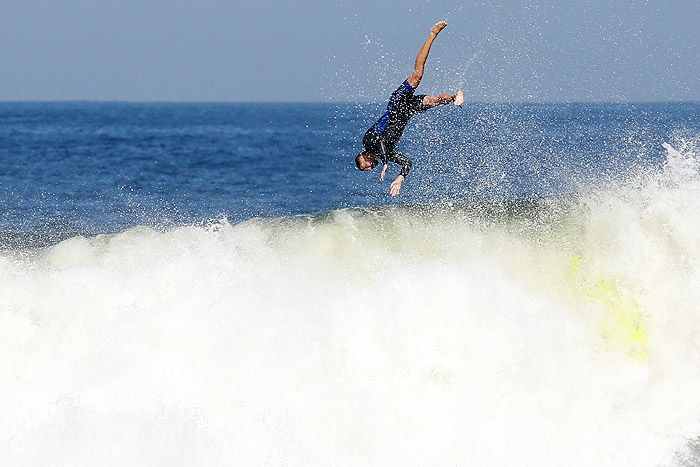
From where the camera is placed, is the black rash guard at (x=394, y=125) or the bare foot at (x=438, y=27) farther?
the black rash guard at (x=394, y=125)

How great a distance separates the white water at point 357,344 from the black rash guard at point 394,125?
83cm

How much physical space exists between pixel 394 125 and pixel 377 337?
9.88 ft

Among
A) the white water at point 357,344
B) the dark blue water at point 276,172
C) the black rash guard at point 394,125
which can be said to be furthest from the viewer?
the dark blue water at point 276,172

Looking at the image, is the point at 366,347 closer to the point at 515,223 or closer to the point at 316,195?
the point at 515,223

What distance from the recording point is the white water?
23.3 feet

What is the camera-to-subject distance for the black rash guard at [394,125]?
909 centimetres

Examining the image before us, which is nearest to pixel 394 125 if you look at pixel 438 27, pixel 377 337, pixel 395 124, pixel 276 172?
pixel 395 124

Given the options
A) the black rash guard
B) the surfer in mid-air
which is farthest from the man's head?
the black rash guard

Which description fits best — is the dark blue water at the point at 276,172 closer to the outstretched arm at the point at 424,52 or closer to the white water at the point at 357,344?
the white water at the point at 357,344

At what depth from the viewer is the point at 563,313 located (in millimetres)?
8305

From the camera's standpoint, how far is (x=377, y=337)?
766 centimetres

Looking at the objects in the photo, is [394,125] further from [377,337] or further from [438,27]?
[377,337]

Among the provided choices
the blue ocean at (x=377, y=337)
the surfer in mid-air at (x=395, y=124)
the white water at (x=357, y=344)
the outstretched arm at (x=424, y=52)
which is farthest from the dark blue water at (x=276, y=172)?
the outstretched arm at (x=424, y=52)

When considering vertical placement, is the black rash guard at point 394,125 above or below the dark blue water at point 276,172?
above
